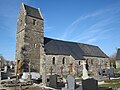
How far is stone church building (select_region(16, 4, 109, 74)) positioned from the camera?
97.2 feet

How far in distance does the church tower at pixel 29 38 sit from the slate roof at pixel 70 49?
207 cm

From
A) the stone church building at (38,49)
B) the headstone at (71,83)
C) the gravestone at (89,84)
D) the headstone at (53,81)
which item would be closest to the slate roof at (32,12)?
the stone church building at (38,49)

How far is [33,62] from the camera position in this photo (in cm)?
3000

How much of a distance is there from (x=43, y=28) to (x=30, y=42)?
15.3 ft

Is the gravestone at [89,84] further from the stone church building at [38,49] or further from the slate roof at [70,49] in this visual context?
the slate roof at [70,49]

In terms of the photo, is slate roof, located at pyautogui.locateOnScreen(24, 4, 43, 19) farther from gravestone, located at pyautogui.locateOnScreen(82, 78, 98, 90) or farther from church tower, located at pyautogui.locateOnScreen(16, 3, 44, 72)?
gravestone, located at pyautogui.locateOnScreen(82, 78, 98, 90)

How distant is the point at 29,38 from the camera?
30359 millimetres

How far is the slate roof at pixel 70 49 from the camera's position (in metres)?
32.6

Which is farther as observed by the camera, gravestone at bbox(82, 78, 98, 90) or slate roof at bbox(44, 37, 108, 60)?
slate roof at bbox(44, 37, 108, 60)

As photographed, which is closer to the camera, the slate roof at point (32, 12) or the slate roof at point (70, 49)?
the slate roof at point (32, 12)

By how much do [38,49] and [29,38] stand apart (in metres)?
2.94

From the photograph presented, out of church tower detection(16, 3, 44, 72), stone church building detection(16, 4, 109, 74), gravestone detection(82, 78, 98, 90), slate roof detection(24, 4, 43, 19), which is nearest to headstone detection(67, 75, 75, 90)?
gravestone detection(82, 78, 98, 90)

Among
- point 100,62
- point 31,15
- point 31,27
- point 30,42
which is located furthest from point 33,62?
point 100,62

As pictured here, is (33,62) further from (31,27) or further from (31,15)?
(31,15)
